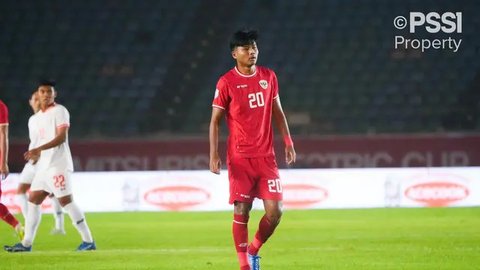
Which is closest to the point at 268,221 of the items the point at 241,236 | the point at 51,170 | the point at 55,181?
the point at 241,236

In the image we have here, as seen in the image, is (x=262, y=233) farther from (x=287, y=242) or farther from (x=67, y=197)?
(x=287, y=242)

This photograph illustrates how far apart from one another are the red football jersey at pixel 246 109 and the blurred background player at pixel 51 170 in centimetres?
339

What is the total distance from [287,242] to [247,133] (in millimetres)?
4520

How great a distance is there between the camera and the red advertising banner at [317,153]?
20.2m

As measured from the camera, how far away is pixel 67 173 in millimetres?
11055

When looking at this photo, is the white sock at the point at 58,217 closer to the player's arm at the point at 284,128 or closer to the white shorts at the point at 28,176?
the white shorts at the point at 28,176

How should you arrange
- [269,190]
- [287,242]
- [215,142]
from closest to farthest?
[215,142]
[269,190]
[287,242]

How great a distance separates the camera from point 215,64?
24.3 metres

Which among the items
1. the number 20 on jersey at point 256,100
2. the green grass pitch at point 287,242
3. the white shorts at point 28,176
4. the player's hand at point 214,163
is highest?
the number 20 on jersey at point 256,100

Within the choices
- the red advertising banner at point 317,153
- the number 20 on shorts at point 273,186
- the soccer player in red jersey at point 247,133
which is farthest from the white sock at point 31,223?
the red advertising banner at point 317,153

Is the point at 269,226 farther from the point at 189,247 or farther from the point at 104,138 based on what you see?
the point at 104,138

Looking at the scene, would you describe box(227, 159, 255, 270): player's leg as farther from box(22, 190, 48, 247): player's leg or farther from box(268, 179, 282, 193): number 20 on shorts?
box(22, 190, 48, 247): player's leg

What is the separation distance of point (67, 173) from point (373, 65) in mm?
13561

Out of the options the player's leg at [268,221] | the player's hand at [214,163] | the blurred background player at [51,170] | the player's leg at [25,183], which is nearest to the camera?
the player's hand at [214,163]
